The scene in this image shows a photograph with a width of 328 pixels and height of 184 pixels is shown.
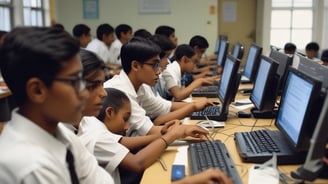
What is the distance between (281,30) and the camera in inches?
275

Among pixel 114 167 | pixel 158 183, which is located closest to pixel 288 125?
pixel 158 183

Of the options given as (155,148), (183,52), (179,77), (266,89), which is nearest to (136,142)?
(155,148)

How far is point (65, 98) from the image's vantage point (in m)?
1.03

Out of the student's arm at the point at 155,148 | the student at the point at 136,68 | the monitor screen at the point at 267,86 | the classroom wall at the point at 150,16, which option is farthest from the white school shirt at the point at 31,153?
the classroom wall at the point at 150,16

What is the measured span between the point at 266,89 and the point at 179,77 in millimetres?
1408

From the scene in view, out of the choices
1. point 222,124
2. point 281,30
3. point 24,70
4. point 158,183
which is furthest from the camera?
point 281,30

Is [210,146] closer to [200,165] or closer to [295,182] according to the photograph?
[200,165]

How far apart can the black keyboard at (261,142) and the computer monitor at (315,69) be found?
0.36 m

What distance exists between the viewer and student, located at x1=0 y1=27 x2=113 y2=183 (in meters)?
0.95

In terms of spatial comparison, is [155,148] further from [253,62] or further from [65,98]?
[253,62]

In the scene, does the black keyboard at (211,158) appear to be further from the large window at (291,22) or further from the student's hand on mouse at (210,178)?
the large window at (291,22)

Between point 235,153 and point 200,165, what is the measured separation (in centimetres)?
28

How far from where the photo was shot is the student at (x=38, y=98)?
0.95m

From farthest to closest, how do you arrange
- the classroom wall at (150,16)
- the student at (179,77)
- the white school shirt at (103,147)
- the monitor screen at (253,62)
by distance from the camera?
the classroom wall at (150,16), the monitor screen at (253,62), the student at (179,77), the white school shirt at (103,147)
